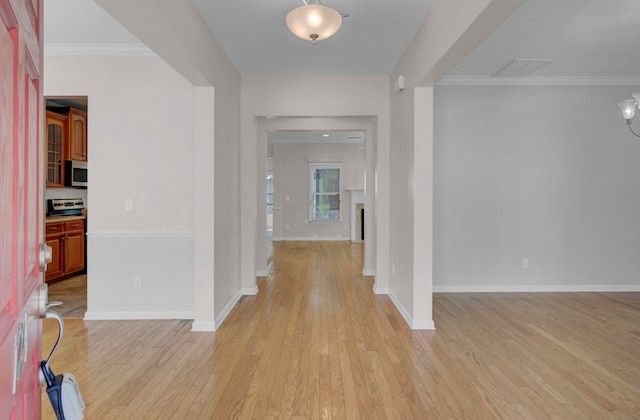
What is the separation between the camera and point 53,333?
10.3 ft

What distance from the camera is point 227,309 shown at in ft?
12.2

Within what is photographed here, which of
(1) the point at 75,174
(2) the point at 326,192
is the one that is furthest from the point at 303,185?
(1) the point at 75,174

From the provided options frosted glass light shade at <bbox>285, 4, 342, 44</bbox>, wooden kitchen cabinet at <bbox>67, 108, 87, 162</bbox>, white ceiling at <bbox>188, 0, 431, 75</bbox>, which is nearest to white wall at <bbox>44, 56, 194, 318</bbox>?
white ceiling at <bbox>188, 0, 431, 75</bbox>

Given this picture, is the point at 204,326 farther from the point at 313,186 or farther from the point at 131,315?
the point at 313,186

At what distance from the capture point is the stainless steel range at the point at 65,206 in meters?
5.04

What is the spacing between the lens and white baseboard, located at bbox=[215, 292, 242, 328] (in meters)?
3.40

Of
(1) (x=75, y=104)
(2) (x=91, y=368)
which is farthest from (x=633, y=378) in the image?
(1) (x=75, y=104)

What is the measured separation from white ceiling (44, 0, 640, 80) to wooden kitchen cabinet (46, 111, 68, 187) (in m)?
1.96

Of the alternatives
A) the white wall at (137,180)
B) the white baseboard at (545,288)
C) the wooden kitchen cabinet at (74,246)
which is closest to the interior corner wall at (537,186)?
the white baseboard at (545,288)

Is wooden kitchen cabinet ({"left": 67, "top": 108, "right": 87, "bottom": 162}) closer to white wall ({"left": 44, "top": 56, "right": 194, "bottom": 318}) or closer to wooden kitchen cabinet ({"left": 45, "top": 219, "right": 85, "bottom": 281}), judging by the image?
wooden kitchen cabinet ({"left": 45, "top": 219, "right": 85, "bottom": 281})

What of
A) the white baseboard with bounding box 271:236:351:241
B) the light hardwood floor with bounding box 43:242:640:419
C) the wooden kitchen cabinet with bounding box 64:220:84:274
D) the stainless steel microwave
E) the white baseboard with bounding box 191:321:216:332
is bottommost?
the light hardwood floor with bounding box 43:242:640:419

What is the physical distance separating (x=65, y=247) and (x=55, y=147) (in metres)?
1.34

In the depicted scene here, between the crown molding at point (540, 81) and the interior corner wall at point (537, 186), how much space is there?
0.21 ft

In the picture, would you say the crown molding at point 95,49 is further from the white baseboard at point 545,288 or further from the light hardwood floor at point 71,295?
the white baseboard at point 545,288
